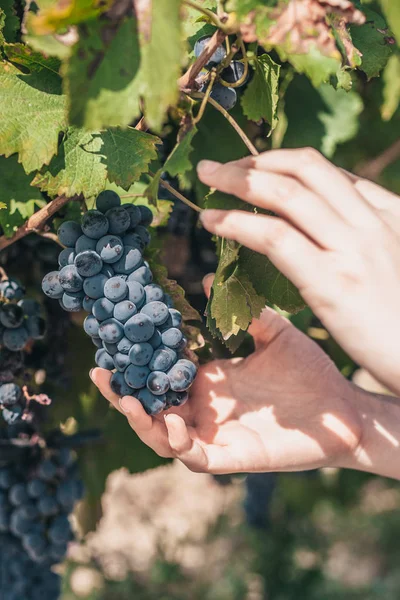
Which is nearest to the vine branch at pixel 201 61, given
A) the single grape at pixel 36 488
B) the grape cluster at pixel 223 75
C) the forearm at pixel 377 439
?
the grape cluster at pixel 223 75

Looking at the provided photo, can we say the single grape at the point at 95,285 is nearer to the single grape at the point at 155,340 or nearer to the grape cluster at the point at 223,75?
the single grape at the point at 155,340

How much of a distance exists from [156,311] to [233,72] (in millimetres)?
355

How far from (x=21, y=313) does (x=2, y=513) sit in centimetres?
47

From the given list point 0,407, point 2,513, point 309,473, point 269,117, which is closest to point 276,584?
point 309,473

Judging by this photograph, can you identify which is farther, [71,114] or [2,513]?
[2,513]

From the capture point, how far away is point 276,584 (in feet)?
8.41

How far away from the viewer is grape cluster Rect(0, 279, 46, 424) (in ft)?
3.64

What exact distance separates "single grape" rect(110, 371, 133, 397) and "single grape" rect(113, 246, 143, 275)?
146 mm

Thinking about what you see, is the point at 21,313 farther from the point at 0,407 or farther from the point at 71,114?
the point at 71,114

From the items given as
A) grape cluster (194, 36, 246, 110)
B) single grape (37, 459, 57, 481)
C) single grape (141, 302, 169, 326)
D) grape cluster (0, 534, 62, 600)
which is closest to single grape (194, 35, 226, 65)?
grape cluster (194, 36, 246, 110)

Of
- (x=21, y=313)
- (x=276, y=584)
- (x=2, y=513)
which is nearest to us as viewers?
(x=21, y=313)

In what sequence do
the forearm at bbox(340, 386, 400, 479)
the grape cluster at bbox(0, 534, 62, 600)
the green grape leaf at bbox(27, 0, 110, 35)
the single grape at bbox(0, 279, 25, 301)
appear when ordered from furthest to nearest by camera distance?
the grape cluster at bbox(0, 534, 62, 600) → the forearm at bbox(340, 386, 400, 479) → the single grape at bbox(0, 279, 25, 301) → the green grape leaf at bbox(27, 0, 110, 35)

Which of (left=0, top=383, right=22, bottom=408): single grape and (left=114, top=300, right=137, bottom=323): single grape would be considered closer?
(left=114, top=300, right=137, bottom=323): single grape

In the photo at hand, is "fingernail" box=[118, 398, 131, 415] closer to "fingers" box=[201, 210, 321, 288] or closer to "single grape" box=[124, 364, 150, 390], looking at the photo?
"single grape" box=[124, 364, 150, 390]
